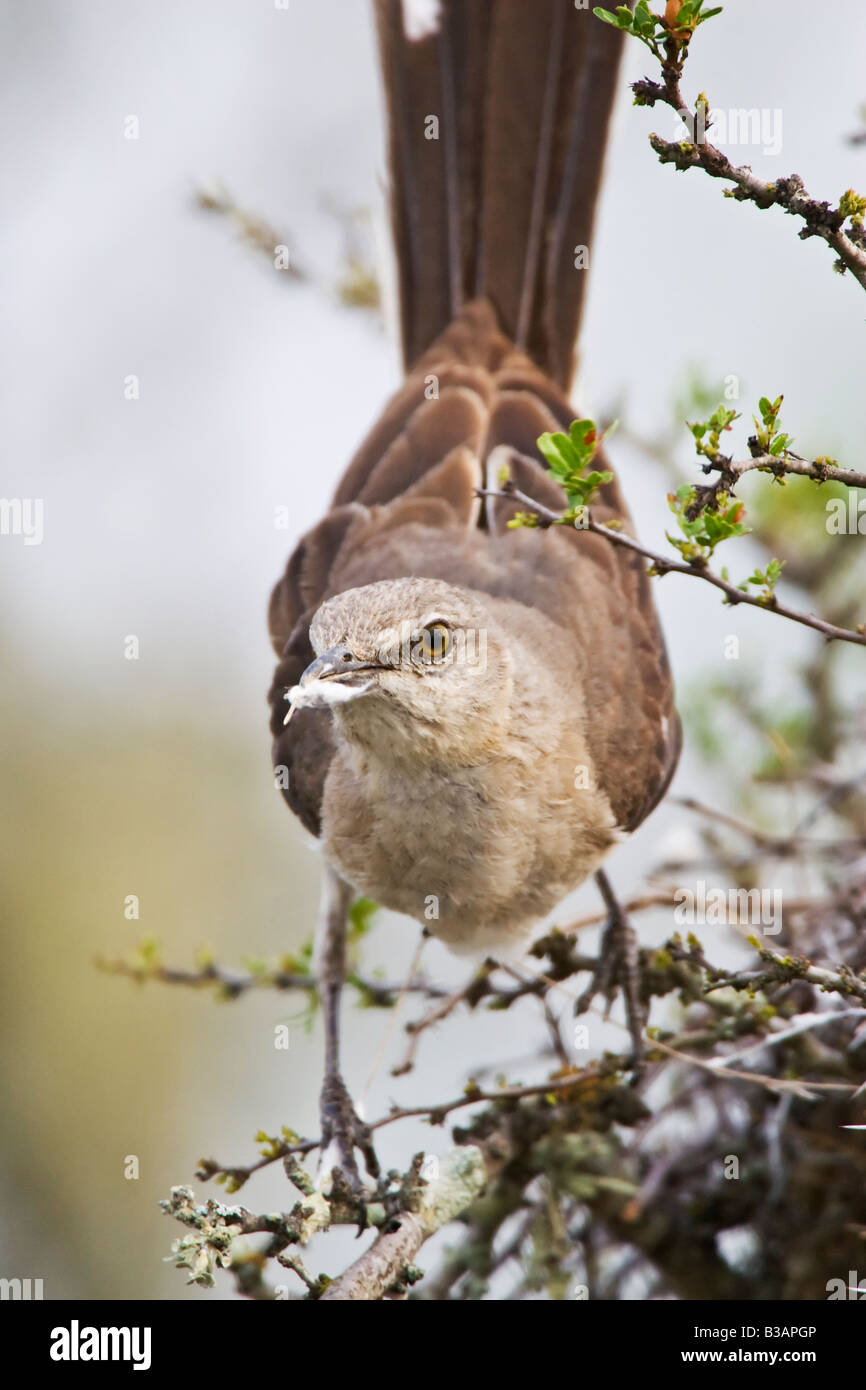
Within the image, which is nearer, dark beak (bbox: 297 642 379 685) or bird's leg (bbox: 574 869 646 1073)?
dark beak (bbox: 297 642 379 685)

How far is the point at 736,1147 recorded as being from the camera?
3918 millimetres

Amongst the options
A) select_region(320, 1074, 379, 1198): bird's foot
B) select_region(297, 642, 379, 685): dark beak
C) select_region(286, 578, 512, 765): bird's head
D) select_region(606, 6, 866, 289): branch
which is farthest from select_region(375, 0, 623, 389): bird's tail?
select_region(606, 6, 866, 289): branch

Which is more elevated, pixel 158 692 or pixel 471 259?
pixel 471 259

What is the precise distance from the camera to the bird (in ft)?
12.7

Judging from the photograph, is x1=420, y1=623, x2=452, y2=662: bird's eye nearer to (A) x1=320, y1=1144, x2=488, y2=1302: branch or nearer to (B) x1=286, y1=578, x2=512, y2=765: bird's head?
(B) x1=286, y1=578, x2=512, y2=765: bird's head

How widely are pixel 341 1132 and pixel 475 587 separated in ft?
6.37

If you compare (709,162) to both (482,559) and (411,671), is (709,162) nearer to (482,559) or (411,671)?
(411,671)

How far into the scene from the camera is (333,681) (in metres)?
3.46

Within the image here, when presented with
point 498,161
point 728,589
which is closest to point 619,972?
point 728,589

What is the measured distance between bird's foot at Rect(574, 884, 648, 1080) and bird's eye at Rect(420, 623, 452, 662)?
4.20 ft

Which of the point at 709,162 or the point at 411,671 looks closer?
the point at 709,162
